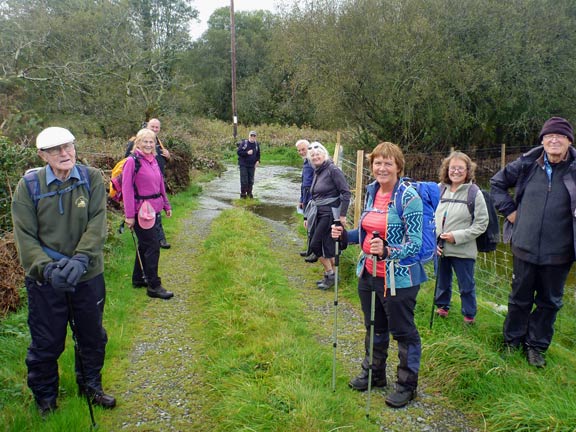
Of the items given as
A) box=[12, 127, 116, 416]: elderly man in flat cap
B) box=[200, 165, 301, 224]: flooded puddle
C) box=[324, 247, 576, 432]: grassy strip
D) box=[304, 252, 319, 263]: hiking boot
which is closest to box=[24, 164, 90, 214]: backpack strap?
box=[12, 127, 116, 416]: elderly man in flat cap

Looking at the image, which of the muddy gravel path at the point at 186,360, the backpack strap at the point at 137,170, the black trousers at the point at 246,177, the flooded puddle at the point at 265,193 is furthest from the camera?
the black trousers at the point at 246,177

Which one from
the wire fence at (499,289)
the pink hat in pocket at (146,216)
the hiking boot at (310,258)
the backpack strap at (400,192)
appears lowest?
the wire fence at (499,289)

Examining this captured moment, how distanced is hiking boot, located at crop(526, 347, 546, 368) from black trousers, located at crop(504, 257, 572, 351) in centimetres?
4

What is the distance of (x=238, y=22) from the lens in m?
42.2

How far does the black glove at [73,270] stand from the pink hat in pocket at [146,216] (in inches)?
99.0

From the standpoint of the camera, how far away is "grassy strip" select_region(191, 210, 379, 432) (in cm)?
324

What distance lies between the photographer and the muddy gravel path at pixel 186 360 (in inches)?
136

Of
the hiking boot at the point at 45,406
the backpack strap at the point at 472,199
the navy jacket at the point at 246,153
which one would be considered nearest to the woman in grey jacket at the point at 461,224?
the backpack strap at the point at 472,199

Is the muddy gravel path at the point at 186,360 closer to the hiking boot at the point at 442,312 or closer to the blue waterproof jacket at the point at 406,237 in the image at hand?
the hiking boot at the point at 442,312

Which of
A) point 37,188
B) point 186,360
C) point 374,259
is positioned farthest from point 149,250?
point 374,259

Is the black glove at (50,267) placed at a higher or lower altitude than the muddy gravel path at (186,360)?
higher

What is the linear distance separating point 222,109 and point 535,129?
24.7m

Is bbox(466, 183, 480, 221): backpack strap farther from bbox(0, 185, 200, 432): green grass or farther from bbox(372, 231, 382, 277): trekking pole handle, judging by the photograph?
bbox(0, 185, 200, 432): green grass

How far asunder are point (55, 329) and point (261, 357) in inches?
67.0
